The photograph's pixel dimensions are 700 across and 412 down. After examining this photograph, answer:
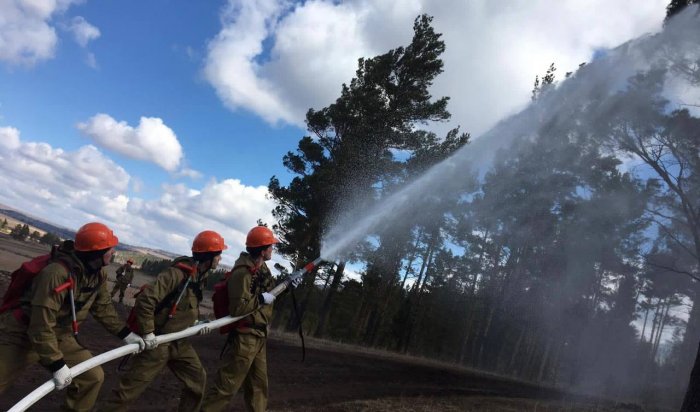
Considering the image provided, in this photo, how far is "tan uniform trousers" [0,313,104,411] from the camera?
3.77 meters

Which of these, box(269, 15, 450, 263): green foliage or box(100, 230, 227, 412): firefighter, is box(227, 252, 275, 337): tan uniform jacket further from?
box(269, 15, 450, 263): green foliage

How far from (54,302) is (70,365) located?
2.88ft

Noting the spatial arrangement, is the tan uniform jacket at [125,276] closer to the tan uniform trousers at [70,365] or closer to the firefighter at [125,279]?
the firefighter at [125,279]

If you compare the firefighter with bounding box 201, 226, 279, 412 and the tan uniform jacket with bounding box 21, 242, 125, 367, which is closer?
the tan uniform jacket with bounding box 21, 242, 125, 367

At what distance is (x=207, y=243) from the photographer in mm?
4945

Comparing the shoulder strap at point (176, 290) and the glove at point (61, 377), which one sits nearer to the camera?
the glove at point (61, 377)

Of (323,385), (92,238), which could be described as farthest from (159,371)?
(323,385)

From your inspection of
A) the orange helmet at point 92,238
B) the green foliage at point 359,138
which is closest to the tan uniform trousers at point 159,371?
the orange helmet at point 92,238

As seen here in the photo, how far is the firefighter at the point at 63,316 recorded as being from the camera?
11.9ft

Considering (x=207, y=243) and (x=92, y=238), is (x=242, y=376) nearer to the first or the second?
(x=207, y=243)

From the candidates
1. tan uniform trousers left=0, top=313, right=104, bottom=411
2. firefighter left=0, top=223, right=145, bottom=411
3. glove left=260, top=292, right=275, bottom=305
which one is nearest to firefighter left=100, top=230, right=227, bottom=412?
firefighter left=0, top=223, right=145, bottom=411

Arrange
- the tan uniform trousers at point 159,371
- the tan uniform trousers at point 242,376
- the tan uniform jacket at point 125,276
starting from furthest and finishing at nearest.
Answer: the tan uniform jacket at point 125,276, the tan uniform trousers at point 242,376, the tan uniform trousers at point 159,371

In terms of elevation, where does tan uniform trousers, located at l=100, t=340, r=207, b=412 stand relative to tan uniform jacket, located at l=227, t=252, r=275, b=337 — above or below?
below

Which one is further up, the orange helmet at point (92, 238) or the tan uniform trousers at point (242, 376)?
the orange helmet at point (92, 238)
